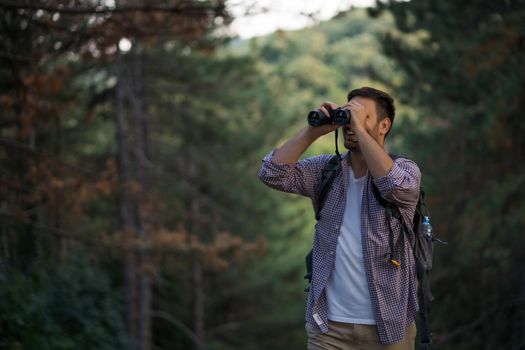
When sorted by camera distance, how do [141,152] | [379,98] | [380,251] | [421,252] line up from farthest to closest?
1. [141,152]
2. [379,98]
3. [421,252]
4. [380,251]

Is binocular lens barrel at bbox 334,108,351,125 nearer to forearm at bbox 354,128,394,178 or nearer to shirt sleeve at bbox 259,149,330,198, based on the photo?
forearm at bbox 354,128,394,178

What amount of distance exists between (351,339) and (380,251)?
1.37ft

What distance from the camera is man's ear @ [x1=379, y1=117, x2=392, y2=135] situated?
157 inches

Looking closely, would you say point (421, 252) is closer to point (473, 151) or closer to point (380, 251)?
point (380, 251)

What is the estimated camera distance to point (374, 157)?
3.69m

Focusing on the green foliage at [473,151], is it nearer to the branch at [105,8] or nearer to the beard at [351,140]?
the branch at [105,8]

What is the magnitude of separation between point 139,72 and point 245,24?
416 inches

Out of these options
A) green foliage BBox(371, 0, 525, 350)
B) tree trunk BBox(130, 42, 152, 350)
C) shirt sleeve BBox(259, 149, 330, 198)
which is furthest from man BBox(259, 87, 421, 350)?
tree trunk BBox(130, 42, 152, 350)

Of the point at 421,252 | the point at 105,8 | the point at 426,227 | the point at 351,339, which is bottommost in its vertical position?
the point at 351,339

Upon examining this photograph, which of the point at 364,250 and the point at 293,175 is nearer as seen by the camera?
the point at 364,250

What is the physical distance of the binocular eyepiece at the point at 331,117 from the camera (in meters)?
3.81

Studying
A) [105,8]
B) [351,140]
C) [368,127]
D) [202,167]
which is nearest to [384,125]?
[368,127]

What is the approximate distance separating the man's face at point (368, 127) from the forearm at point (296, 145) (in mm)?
212

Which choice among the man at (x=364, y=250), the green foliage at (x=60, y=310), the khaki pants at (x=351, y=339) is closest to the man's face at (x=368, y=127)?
the man at (x=364, y=250)
